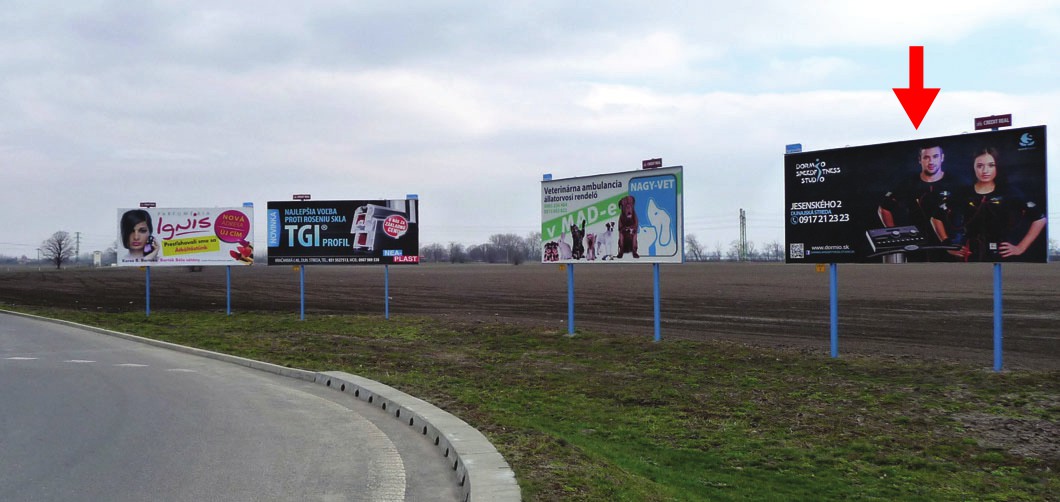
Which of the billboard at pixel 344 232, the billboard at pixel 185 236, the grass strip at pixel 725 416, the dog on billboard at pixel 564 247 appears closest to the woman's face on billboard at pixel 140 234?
the billboard at pixel 185 236

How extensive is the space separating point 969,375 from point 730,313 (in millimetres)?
16020

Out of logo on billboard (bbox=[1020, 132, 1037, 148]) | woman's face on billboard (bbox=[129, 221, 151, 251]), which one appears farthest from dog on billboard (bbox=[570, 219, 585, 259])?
woman's face on billboard (bbox=[129, 221, 151, 251])

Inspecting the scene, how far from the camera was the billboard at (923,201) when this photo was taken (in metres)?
12.6

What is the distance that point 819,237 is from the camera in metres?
15.3

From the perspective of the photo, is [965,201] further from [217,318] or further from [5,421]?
[217,318]

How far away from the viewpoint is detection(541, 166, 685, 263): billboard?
59.5 feet

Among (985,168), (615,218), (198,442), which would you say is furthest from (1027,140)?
(198,442)

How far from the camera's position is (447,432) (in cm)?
848

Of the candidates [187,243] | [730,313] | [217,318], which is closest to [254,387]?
[217,318]

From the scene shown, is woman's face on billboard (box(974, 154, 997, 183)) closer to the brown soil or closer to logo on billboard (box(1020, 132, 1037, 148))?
logo on billboard (box(1020, 132, 1037, 148))

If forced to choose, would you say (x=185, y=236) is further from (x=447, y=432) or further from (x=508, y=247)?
(x=508, y=247)

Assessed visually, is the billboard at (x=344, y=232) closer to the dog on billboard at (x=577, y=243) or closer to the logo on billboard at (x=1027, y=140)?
the dog on billboard at (x=577, y=243)

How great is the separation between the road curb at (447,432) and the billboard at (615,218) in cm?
791

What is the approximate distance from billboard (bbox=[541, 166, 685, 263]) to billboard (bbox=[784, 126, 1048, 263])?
116 inches
